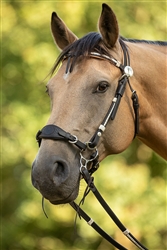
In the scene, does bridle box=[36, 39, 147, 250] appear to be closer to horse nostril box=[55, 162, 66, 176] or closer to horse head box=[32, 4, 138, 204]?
horse head box=[32, 4, 138, 204]

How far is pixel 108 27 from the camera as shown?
15.9 ft

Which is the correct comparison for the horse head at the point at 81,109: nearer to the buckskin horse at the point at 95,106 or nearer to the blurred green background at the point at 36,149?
the buckskin horse at the point at 95,106

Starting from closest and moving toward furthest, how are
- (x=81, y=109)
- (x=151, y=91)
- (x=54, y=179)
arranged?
(x=54, y=179) → (x=81, y=109) → (x=151, y=91)

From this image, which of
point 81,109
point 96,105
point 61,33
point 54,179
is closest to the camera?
point 54,179

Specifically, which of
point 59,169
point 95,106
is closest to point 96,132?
point 95,106

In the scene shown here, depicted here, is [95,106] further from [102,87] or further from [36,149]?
[36,149]

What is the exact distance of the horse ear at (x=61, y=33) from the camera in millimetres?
5246

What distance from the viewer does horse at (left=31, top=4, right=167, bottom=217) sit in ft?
14.4

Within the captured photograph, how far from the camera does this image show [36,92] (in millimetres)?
13062

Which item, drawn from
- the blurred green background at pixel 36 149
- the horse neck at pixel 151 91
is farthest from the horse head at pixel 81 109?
the blurred green background at pixel 36 149

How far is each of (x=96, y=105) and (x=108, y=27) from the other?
76 centimetres

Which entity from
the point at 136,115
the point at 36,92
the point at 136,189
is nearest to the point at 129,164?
the point at 136,189

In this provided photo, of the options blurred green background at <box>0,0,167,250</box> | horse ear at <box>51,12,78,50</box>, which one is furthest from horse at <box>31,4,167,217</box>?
blurred green background at <box>0,0,167,250</box>

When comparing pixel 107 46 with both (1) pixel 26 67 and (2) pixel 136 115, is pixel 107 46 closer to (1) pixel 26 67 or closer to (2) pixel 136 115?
(2) pixel 136 115
